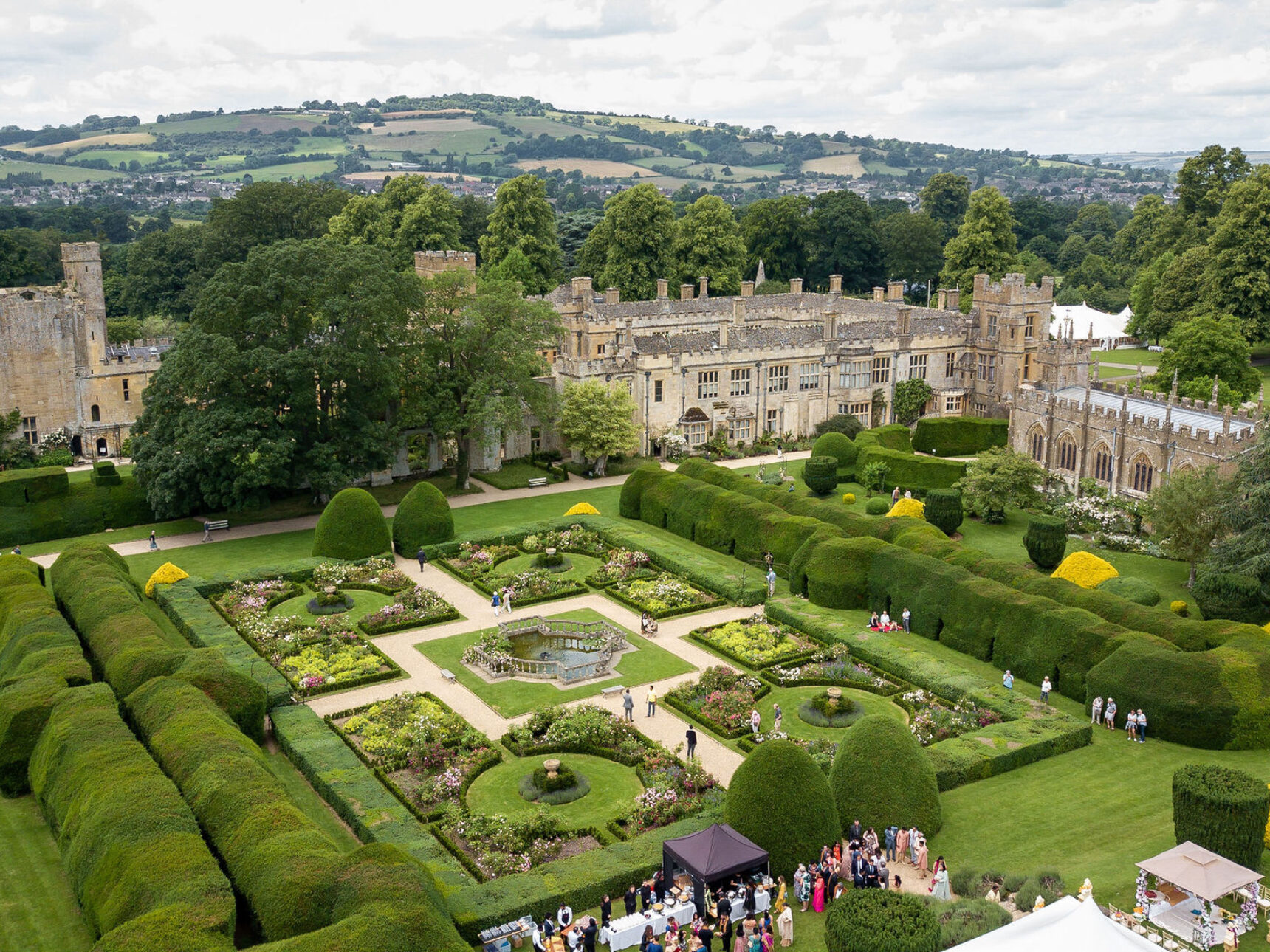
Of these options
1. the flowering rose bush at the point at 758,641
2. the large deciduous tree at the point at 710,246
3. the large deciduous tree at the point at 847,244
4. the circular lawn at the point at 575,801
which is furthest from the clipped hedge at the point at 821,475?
the large deciduous tree at the point at 847,244

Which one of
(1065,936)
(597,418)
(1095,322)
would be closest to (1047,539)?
(597,418)

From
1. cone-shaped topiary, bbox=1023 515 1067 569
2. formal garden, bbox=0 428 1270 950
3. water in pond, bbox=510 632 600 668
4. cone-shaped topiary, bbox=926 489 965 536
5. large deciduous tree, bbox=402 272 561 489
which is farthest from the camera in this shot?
large deciduous tree, bbox=402 272 561 489

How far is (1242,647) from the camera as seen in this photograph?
34.1 metres

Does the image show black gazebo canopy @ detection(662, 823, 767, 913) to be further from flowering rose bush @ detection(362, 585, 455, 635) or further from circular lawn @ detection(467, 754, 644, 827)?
flowering rose bush @ detection(362, 585, 455, 635)

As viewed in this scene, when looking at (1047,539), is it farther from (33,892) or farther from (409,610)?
(33,892)

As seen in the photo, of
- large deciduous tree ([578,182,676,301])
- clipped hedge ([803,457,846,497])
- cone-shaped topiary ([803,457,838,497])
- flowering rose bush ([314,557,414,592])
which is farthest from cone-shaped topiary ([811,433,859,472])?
large deciduous tree ([578,182,676,301])

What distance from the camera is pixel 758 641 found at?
40.0m

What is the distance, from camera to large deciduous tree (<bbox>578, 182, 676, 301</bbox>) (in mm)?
95062

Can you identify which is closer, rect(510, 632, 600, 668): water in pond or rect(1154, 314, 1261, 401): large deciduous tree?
rect(510, 632, 600, 668): water in pond

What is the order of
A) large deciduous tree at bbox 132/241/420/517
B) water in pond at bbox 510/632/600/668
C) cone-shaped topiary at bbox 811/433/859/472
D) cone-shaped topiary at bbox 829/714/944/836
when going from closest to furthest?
cone-shaped topiary at bbox 829/714/944/836, water in pond at bbox 510/632/600/668, large deciduous tree at bbox 132/241/420/517, cone-shaped topiary at bbox 811/433/859/472

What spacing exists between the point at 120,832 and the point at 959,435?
5430 centimetres

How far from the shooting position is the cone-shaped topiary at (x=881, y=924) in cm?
2195

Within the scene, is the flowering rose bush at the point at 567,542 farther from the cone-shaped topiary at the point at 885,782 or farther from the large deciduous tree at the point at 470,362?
the cone-shaped topiary at the point at 885,782

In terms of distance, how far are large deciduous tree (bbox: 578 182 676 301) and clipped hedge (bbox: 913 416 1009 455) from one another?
3398 centimetres
